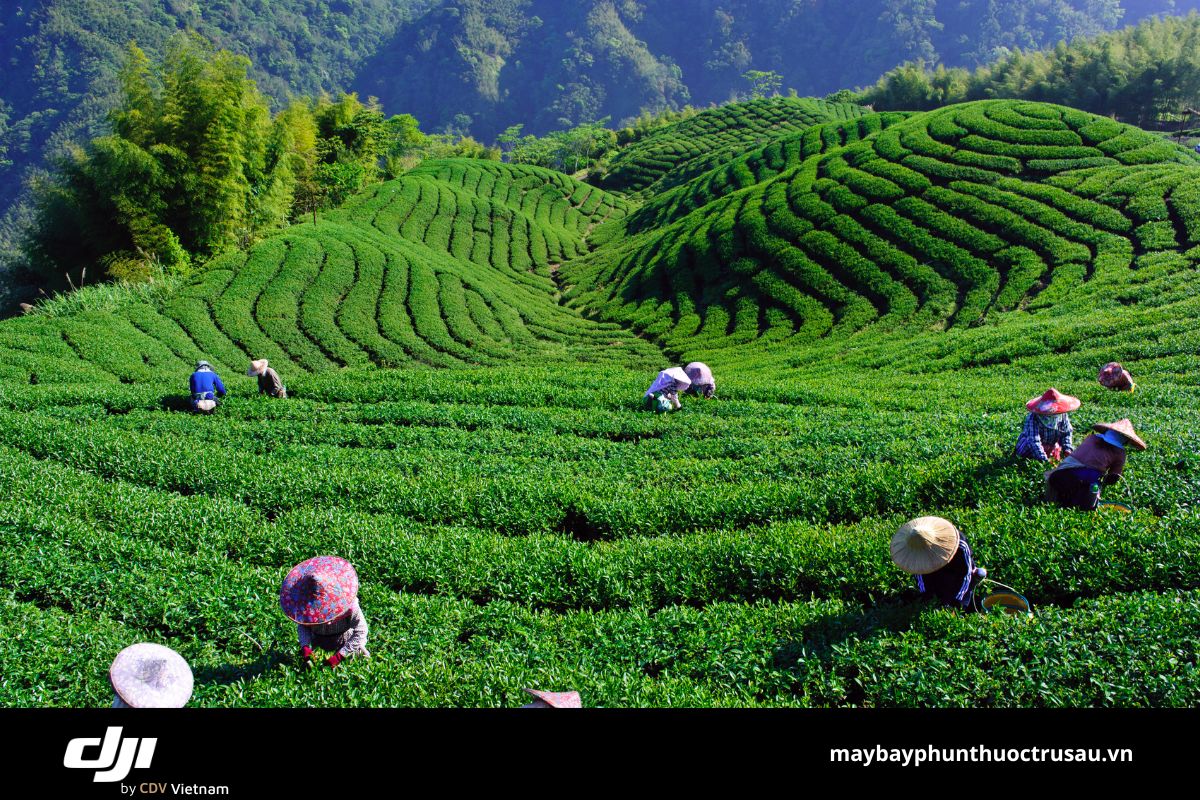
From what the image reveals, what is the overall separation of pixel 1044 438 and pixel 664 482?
6.38m

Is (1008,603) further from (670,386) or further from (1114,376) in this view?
(1114,376)

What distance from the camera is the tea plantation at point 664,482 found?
7.47 metres

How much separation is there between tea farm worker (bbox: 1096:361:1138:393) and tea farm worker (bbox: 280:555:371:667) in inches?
656

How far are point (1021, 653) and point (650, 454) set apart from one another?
340 inches

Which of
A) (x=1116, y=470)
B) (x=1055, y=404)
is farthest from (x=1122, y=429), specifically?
(x=1055, y=404)

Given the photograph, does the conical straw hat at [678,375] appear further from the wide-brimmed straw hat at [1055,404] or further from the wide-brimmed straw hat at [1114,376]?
the wide-brimmed straw hat at [1114,376]

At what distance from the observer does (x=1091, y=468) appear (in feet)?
30.9

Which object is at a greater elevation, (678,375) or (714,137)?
(714,137)

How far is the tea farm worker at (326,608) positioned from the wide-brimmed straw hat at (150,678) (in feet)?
3.84

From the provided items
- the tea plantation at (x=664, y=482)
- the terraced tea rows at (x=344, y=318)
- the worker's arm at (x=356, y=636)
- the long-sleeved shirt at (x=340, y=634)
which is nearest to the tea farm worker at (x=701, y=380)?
the tea plantation at (x=664, y=482)
